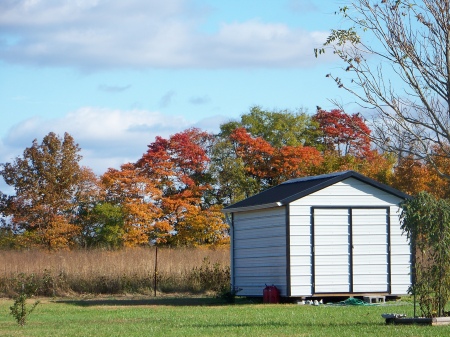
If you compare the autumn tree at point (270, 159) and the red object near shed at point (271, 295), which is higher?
the autumn tree at point (270, 159)

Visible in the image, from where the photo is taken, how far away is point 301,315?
18.6 meters

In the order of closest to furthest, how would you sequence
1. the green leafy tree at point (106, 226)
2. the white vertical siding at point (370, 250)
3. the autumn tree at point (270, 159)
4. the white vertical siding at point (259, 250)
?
the white vertical siding at point (259, 250) → the white vertical siding at point (370, 250) → the green leafy tree at point (106, 226) → the autumn tree at point (270, 159)

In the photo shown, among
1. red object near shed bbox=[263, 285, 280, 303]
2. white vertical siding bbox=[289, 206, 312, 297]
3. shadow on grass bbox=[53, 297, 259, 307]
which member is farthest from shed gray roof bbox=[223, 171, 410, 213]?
shadow on grass bbox=[53, 297, 259, 307]

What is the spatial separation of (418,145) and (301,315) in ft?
16.6

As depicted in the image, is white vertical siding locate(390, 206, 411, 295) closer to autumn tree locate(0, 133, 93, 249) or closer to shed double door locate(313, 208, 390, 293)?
shed double door locate(313, 208, 390, 293)

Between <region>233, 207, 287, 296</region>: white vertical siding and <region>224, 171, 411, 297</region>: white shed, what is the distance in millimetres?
28

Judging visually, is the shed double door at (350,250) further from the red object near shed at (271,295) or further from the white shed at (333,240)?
the red object near shed at (271,295)

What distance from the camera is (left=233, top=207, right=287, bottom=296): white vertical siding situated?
23562 millimetres

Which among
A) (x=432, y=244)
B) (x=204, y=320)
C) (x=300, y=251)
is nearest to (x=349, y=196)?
(x=300, y=251)

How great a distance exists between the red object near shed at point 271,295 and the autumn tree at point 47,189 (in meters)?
20.0

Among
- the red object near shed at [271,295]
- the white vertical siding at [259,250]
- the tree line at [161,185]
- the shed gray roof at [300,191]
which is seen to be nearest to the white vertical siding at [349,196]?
the shed gray roof at [300,191]

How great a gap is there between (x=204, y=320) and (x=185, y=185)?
29.4 metres

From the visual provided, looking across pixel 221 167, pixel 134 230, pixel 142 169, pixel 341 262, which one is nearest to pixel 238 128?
pixel 221 167

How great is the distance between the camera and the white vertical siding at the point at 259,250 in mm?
23562
